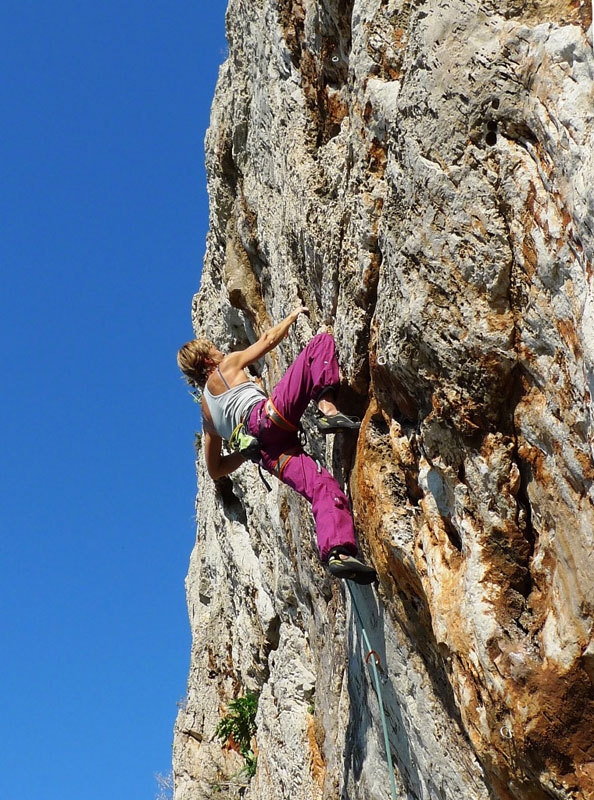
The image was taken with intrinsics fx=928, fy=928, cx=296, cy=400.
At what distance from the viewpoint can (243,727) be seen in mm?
11742

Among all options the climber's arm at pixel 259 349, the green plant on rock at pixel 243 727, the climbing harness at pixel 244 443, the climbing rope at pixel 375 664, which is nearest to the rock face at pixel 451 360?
the climbing rope at pixel 375 664

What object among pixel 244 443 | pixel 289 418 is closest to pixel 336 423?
pixel 289 418

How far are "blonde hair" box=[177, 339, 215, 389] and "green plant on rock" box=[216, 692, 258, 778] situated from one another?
17.9 feet

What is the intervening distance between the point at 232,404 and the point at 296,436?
0.60 meters

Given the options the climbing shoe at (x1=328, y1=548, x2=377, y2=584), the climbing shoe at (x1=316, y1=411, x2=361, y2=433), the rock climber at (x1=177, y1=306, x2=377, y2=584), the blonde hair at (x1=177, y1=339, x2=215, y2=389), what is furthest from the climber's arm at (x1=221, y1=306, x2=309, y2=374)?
the climbing shoe at (x1=328, y1=548, x2=377, y2=584)

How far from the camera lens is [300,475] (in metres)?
6.80

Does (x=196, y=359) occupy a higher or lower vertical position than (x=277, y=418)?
higher

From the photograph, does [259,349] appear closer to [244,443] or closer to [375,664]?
[244,443]

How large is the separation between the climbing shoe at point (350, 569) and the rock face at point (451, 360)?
0.46 ft

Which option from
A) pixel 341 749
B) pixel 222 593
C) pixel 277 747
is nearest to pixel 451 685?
pixel 341 749

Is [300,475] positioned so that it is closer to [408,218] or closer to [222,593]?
[408,218]

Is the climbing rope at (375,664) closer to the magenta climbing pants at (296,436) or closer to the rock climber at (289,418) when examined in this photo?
the rock climber at (289,418)

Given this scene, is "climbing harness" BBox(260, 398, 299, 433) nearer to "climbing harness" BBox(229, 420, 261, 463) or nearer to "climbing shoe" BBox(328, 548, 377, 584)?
"climbing harness" BBox(229, 420, 261, 463)

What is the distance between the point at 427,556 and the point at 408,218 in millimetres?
2009
